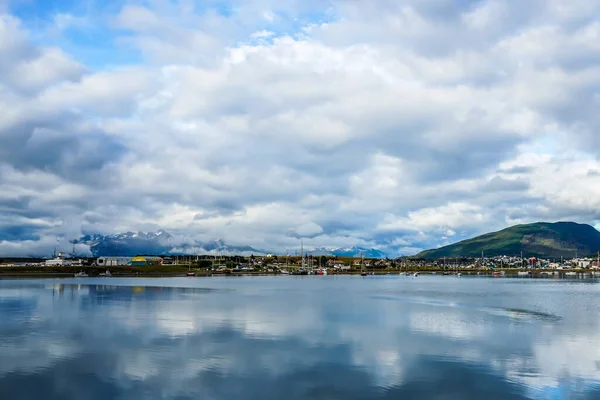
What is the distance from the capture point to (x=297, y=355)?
3700 centimetres

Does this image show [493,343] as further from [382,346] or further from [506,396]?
[506,396]

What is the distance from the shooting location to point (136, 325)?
5234cm

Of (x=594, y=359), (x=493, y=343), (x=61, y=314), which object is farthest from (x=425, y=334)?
(x=61, y=314)

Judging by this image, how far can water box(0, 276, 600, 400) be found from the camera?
2752cm

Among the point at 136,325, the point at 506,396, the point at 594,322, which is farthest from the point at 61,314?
the point at 594,322

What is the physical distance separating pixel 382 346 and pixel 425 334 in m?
8.19

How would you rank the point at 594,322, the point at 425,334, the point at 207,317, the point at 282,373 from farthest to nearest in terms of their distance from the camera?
the point at 207,317, the point at 594,322, the point at 425,334, the point at 282,373

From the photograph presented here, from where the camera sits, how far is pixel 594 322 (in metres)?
56.0

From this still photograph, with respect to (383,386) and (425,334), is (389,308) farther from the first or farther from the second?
(383,386)

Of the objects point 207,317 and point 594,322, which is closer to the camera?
point 594,322

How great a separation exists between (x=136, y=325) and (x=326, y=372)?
28.2 meters

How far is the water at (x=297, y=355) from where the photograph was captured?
27.5 meters

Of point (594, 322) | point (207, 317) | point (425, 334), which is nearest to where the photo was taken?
point (425, 334)

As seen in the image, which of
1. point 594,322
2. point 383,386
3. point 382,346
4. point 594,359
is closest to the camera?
point 383,386
